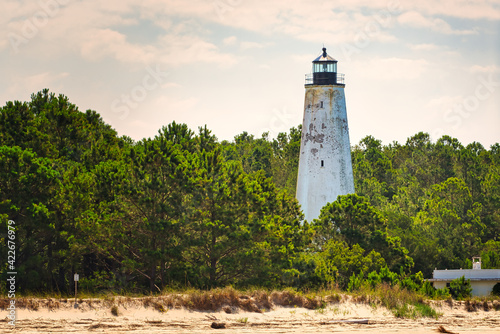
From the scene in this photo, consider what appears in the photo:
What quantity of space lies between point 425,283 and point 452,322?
17.4 ft

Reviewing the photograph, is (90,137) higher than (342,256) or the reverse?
higher

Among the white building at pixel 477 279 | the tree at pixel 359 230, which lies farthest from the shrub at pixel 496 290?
the tree at pixel 359 230

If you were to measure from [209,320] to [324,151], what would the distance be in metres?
17.5

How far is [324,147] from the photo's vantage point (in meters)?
44.4

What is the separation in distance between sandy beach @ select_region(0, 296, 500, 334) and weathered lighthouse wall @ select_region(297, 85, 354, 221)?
41.3 ft

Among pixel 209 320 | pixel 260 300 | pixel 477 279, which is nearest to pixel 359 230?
pixel 477 279

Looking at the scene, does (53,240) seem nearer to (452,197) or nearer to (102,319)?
(102,319)

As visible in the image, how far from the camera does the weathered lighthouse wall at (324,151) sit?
4434cm

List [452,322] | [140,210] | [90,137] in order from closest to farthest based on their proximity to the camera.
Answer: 1. [452,322]
2. [140,210]
3. [90,137]

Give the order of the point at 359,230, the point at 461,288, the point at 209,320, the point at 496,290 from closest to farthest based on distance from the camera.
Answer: the point at 209,320 < the point at 461,288 < the point at 496,290 < the point at 359,230

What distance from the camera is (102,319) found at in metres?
27.9

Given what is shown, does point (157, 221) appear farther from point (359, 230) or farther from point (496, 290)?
point (496, 290)

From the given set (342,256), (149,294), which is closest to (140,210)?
(149,294)

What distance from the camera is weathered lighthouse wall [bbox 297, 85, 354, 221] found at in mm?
44344
